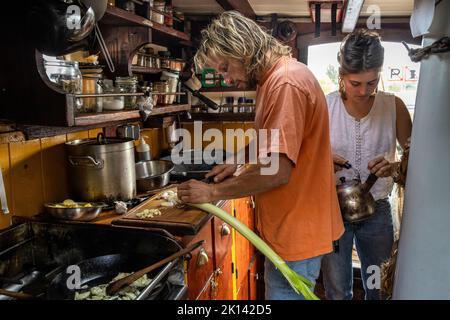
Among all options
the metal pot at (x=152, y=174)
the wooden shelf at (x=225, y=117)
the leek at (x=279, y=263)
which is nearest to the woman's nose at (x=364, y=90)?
the leek at (x=279, y=263)

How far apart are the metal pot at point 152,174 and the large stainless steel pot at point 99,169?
238 mm

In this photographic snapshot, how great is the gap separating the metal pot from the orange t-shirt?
31.6 inches

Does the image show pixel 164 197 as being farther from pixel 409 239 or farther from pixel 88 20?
pixel 409 239

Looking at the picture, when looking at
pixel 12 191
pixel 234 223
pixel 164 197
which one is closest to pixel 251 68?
pixel 234 223

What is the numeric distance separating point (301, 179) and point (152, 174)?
4.00 feet

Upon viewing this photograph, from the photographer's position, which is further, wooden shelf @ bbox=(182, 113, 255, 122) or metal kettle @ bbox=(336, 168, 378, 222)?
wooden shelf @ bbox=(182, 113, 255, 122)

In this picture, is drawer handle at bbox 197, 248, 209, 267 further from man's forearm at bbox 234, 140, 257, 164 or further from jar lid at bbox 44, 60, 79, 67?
jar lid at bbox 44, 60, 79, 67

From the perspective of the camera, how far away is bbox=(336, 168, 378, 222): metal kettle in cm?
167

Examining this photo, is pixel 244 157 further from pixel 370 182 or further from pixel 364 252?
pixel 364 252

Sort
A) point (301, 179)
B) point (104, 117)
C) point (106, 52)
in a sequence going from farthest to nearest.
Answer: point (106, 52) → point (104, 117) → point (301, 179)

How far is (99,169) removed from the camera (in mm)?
1704

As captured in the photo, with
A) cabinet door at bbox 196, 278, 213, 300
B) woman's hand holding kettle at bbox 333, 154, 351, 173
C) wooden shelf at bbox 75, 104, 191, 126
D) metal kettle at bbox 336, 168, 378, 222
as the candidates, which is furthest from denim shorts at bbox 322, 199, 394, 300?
wooden shelf at bbox 75, 104, 191, 126

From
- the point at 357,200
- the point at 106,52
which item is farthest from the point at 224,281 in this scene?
the point at 106,52

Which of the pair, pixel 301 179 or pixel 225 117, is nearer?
pixel 301 179
